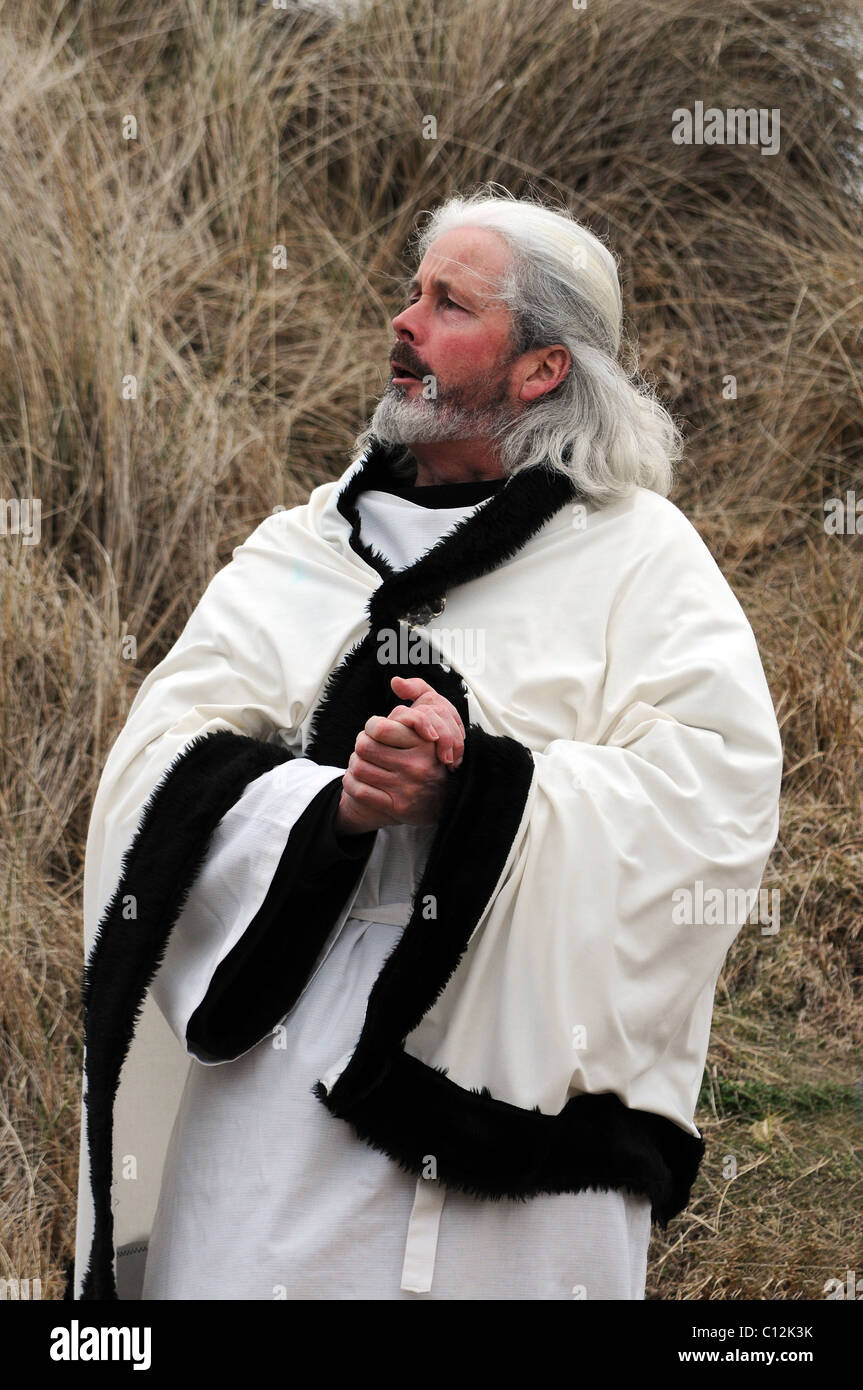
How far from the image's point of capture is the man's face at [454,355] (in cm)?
278

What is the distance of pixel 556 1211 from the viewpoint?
230cm

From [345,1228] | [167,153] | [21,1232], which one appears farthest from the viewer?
[167,153]

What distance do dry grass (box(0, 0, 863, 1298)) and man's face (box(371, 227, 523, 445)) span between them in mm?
1854

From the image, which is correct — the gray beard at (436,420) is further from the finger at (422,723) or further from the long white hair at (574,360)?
the finger at (422,723)

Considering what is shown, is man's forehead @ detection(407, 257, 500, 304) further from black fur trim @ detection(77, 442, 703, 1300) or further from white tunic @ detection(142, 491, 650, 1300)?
white tunic @ detection(142, 491, 650, 1300)

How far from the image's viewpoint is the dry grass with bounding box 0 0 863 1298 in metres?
3.86

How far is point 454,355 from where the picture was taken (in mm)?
2801

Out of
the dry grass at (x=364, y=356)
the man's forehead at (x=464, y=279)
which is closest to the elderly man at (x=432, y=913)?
the man's forehead at (x=464, y=279)

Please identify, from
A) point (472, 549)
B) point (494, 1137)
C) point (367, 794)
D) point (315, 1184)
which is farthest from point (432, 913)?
point (472, 549)

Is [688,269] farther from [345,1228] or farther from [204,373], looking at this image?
[345,1228]

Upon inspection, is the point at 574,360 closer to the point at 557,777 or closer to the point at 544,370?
the point at 544,370

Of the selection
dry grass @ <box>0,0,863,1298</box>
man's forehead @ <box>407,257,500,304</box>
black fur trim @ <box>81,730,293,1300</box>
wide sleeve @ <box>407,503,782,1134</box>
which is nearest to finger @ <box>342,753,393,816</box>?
wide sleeve @ <box>407,503,782,1134</box>

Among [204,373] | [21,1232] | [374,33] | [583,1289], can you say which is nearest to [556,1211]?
[583,1289]

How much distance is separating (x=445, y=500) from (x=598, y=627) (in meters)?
0.43
